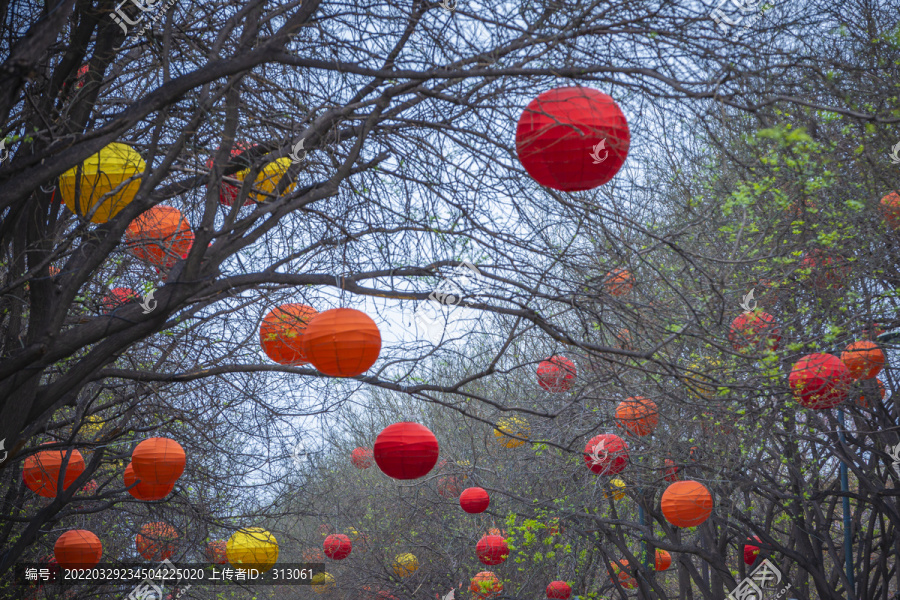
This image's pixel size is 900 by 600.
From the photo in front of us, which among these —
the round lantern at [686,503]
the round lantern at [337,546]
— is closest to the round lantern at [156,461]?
the round lantern at [686,503]

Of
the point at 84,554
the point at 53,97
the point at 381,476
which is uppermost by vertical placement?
the point at 381,476

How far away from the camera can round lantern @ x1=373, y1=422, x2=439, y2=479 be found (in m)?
6.57

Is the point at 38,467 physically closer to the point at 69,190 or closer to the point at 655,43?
the point at 69,190

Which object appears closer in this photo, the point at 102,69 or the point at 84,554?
the point at 102,69

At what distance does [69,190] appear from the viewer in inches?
194

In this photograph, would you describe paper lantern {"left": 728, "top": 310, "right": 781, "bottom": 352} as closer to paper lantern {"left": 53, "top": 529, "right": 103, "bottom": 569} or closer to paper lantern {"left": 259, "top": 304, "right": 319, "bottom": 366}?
Result: paper lantern {"left": 259, "top": 304, "right": 319, "bottom": 366}

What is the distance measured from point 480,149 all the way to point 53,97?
2.94 meters

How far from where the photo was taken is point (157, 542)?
345 inches

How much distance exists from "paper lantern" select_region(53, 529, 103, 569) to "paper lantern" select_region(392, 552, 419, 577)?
797cm

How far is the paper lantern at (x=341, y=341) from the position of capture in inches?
187

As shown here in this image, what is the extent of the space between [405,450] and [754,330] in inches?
124

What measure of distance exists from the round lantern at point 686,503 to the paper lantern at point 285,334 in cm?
391

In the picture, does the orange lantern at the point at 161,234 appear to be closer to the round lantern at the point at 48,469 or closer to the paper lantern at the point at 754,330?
the round lantern at the point at 48,469

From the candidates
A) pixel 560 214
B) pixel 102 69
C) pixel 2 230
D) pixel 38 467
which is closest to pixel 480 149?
pixel 560 214
